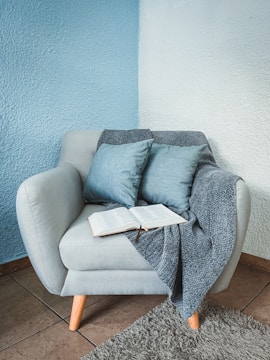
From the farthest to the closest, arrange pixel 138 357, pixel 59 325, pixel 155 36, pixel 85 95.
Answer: pixel 155 36, pixel 85 95, pixel 59 325, pixel 138 357

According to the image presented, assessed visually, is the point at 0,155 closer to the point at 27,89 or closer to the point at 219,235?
the point at 27,89

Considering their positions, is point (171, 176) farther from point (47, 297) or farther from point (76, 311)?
point (47, 297)

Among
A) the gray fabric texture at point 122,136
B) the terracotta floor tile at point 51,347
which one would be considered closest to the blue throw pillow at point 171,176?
the gray fabric texture at point 122,136

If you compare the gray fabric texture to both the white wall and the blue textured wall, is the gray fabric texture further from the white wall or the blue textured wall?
the white wall

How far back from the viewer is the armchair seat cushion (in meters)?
0.95

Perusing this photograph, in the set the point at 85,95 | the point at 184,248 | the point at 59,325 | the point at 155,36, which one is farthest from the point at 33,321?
the point at 155,36

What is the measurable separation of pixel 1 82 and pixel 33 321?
1.05 metres

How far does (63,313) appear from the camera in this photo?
1.17m

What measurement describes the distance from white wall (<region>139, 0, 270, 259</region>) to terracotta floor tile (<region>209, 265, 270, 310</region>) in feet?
0.35

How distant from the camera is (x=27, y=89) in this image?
141cm

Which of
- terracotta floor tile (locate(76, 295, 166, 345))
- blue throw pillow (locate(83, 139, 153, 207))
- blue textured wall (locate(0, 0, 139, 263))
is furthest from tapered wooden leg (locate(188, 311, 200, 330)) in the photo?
blue textured wall (locate(0, 0, 139, 263))

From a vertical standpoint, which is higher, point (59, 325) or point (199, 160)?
point (199, 160)

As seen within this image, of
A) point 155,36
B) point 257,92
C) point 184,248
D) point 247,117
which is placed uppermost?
point 155,36

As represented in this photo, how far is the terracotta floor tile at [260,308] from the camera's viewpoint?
1150mm
